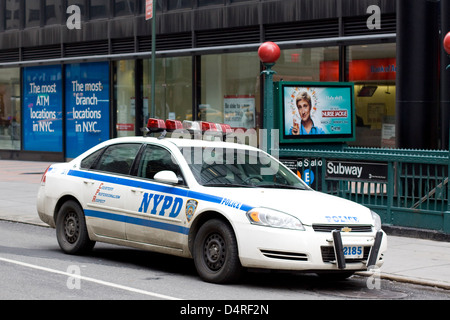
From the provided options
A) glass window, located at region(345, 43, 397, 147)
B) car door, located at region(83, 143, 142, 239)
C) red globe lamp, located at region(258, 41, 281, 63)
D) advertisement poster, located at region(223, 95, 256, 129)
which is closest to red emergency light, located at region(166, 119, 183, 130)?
car door, located at region(83, 143, 142, 239)

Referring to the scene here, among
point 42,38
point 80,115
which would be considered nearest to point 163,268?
point 80,115

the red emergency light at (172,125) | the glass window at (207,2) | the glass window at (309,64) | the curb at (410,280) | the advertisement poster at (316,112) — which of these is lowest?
the curb at (410,280)

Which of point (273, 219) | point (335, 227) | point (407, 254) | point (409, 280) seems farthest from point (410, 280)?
point (273, 219)

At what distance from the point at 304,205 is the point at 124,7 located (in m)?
21.5

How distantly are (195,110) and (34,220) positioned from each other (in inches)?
488

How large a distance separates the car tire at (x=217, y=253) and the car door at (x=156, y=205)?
0.30 meters

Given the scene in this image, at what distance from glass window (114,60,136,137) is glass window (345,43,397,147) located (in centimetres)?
947

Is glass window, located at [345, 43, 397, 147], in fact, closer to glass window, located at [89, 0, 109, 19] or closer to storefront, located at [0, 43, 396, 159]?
storefront, located at [0, 43, 396, 159]

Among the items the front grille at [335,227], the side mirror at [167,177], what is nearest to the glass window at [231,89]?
the side mirror at [167,177]

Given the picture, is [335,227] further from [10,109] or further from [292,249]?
[10,109]

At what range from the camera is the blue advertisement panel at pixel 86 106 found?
30125 millimetres

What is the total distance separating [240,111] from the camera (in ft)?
83.9

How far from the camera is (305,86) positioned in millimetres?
14484

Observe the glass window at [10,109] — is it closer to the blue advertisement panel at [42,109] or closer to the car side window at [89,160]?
the blue advertisement panel at [42,109]
